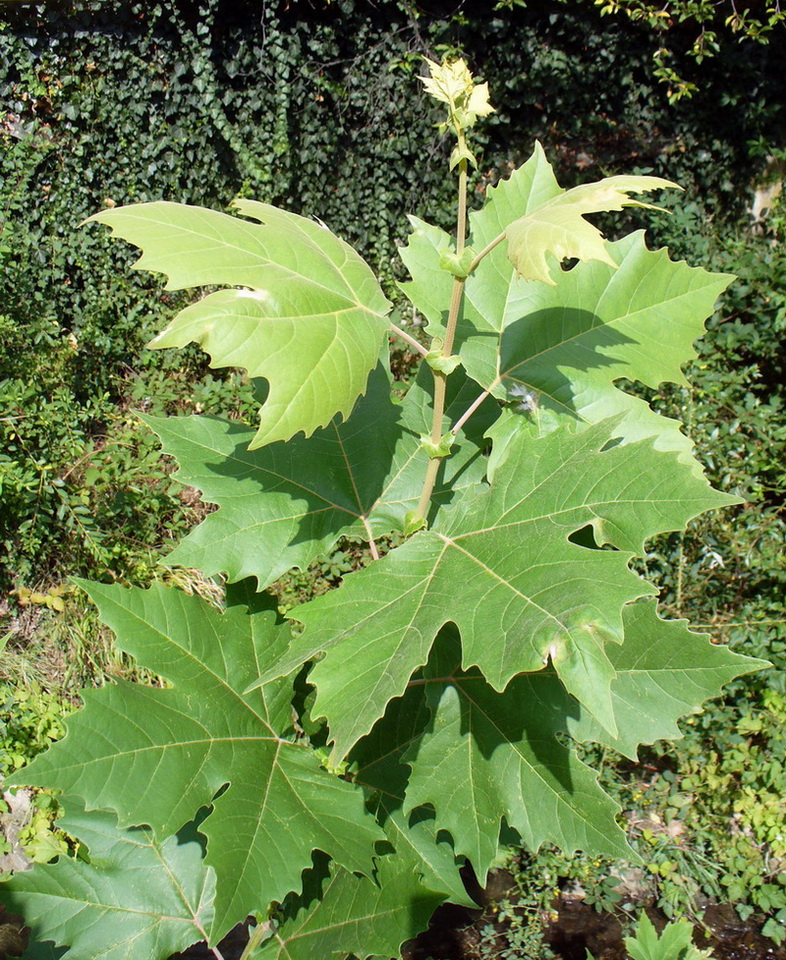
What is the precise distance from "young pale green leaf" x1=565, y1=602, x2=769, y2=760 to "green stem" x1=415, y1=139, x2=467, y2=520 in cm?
37

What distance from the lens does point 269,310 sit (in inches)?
36.0

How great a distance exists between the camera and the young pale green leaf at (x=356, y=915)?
3.90 ft

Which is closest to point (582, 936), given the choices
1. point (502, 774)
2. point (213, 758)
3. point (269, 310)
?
point (502, 774)

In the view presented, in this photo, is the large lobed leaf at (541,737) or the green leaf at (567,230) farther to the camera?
the large lobed leaf at (541,737)

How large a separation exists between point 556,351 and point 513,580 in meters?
0.48

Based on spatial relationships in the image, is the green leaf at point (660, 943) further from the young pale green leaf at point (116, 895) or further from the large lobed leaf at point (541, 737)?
the young pale green leaf at point (116, 895)

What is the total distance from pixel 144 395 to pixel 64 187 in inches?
78.3

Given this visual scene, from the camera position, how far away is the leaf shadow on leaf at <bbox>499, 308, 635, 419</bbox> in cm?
127

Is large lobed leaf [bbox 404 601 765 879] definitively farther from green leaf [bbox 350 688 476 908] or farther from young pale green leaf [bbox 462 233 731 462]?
young pale green leaf [bbox 462 233 731 462]

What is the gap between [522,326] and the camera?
4.25 ft

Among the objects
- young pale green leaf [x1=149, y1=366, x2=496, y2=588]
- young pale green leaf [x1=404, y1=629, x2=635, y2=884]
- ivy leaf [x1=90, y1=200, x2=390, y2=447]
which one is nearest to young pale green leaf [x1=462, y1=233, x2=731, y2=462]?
young pale green leaf [x1=149, y1=366, x2=496, y2=588]

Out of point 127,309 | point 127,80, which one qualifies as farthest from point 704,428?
point 127,80

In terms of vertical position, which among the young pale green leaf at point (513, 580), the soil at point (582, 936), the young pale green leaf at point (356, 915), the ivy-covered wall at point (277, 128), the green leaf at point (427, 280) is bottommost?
the soil at point (582, 936)

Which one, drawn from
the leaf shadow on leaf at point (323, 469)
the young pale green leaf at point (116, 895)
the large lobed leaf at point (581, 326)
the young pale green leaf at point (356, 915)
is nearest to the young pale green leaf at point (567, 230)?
the large lobed leaf at point (581, 326)
